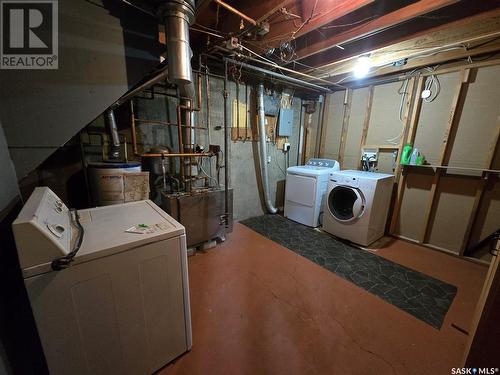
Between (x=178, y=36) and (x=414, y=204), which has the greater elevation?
(x=178, y=36)

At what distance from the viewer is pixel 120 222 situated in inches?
46.7

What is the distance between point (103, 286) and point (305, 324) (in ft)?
4.61

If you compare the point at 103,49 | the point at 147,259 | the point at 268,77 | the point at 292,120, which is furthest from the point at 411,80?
the point at 147,259

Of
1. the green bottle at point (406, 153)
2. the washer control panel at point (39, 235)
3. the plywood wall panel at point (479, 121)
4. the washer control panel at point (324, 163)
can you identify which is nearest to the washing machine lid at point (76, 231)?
the washer control panel at point (39, 235)

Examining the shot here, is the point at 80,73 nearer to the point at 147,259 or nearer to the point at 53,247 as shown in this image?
the point at 53,247

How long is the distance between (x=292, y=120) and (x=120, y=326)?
141 inches

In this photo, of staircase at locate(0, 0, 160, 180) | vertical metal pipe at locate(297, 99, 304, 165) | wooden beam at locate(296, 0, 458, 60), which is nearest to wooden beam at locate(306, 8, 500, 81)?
wooden beam at locate(296, 0, 458, 60)

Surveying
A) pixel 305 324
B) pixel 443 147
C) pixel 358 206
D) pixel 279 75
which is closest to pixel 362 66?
pixel 279 75

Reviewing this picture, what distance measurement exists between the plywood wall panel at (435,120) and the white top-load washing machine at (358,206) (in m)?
0.54

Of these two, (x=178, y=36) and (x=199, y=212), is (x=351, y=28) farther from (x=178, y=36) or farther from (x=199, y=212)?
(x=199, y=212)

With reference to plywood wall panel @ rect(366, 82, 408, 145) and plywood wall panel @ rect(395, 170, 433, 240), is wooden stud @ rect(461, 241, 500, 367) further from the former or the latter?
plywood wall panel @ rect(366, 82, 408, 145)

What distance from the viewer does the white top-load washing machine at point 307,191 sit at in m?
3.08

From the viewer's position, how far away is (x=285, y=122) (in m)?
3.54

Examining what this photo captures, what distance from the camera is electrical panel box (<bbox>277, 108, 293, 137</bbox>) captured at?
3.49 m
